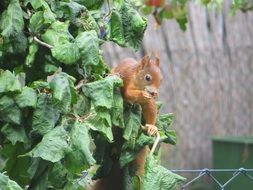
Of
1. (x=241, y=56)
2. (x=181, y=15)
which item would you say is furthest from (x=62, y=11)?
(x=241, y=56)

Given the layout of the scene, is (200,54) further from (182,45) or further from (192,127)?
(192,127)

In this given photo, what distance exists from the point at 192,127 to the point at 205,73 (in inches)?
16.2

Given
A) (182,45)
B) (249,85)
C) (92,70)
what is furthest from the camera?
(249,85)

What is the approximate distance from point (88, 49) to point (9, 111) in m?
0.18

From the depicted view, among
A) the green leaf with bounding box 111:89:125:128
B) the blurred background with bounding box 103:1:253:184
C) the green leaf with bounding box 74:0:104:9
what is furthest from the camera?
the blurred background with bounding box 103:1:253:184

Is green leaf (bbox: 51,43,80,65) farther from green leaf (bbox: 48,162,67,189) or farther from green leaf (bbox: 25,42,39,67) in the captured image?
green leaf (bbox: 48,162,67,189)

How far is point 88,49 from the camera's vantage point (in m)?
1.35

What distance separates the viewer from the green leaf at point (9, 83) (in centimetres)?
133

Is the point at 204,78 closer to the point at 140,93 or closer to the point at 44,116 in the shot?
the point at 140,93

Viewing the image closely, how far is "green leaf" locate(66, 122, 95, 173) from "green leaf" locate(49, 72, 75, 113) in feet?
0.16

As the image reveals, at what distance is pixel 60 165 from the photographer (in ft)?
4.34

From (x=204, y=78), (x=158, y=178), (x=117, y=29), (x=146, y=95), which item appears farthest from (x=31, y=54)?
(x=204, y=78)

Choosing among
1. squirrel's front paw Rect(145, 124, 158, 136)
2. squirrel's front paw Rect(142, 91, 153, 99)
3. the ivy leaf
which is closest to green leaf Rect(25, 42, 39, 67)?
the ivy leaf

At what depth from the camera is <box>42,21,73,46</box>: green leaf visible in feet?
4.54
